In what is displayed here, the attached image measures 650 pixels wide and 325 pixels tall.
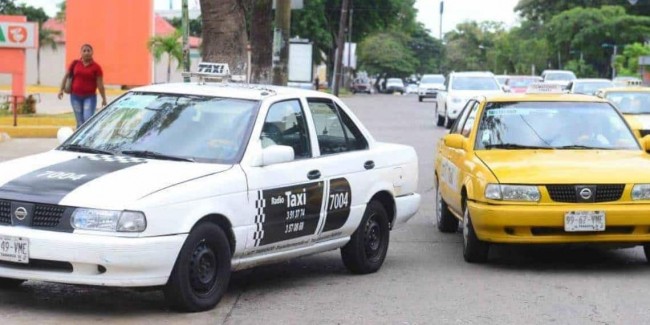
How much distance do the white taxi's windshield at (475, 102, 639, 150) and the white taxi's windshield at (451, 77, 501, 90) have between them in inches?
785

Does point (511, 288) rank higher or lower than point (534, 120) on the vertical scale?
lower

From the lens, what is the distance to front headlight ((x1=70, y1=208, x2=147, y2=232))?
21.6 feet

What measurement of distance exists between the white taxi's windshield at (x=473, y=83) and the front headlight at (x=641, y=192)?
21489 millimetres

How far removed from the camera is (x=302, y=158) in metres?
8.34

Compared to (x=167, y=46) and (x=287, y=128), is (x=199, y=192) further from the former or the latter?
(x=167, y=46)

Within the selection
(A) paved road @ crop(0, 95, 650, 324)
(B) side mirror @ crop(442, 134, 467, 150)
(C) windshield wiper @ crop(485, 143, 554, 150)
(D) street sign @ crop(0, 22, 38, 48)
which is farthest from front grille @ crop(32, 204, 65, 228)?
(D) street sign @ crop(0, 22, 38, 48)

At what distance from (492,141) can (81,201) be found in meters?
4.72

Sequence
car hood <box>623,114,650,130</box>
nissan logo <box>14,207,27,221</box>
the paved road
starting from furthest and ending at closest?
car hood <box>623,114,650,130</box>
the paved road
nissan logo <box>14,207,27,221</box>

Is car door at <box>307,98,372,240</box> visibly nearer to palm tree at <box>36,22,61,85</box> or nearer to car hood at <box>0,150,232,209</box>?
car hood at <box>0,150,232,209</box>

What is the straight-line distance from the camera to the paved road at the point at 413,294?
23.7 ft

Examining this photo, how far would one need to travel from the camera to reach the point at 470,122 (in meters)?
10.8

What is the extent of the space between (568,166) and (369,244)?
5.94 feet

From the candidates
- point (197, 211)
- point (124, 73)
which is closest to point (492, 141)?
point (197, 211)

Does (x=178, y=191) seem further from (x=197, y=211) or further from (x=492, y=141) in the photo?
(x=492, y=141)
